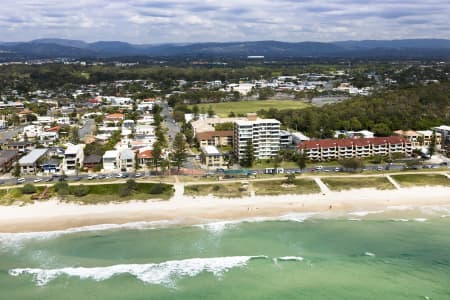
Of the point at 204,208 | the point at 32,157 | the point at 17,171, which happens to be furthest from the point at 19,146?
the point at 204,208

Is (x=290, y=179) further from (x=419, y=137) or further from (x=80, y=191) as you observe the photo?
(x=419, y=137)

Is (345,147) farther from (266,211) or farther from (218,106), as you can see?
(218,106)

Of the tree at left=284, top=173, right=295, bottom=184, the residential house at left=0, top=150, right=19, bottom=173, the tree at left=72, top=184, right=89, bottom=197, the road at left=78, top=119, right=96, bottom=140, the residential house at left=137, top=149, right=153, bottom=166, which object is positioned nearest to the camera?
the tree at left=72, top=184, right=89, bottom=197

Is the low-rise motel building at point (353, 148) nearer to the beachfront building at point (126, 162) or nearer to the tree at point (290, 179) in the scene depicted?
the tree at point (290, 179)

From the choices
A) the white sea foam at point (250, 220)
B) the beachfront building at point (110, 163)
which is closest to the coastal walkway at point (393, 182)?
the white sea foam at point (250, 220)

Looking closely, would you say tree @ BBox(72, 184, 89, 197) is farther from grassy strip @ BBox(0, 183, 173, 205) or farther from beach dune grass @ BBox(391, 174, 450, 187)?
beach dune grass @ BBox(391, 174, 450, 187)

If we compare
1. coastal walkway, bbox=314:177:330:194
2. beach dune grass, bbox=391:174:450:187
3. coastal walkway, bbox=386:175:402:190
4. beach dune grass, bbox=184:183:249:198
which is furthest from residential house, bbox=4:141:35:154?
beach dune grass, bbox=391:174:450:187
